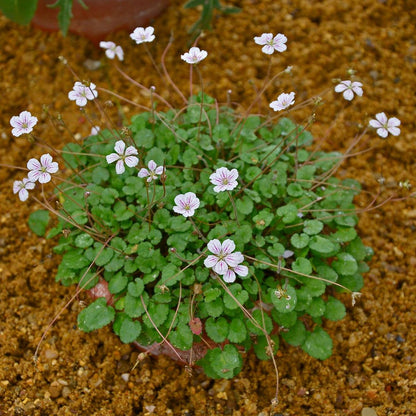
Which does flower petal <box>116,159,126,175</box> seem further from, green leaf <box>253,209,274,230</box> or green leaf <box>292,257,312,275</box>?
green leaf <box>292,257,312,275</box>

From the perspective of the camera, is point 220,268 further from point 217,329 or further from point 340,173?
point 340,173

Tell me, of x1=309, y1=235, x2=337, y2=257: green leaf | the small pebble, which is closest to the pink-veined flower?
x1=309, y1=235, x2=337, y2=257: green leaf

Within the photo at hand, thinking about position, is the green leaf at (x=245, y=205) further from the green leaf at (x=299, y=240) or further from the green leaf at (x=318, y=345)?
the green leaf at (x=318, y=345)

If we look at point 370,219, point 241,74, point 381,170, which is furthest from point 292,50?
point 370,219

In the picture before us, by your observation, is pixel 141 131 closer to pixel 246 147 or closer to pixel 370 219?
pixel 246 147

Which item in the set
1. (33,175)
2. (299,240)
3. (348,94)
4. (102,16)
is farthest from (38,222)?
(348,94)
